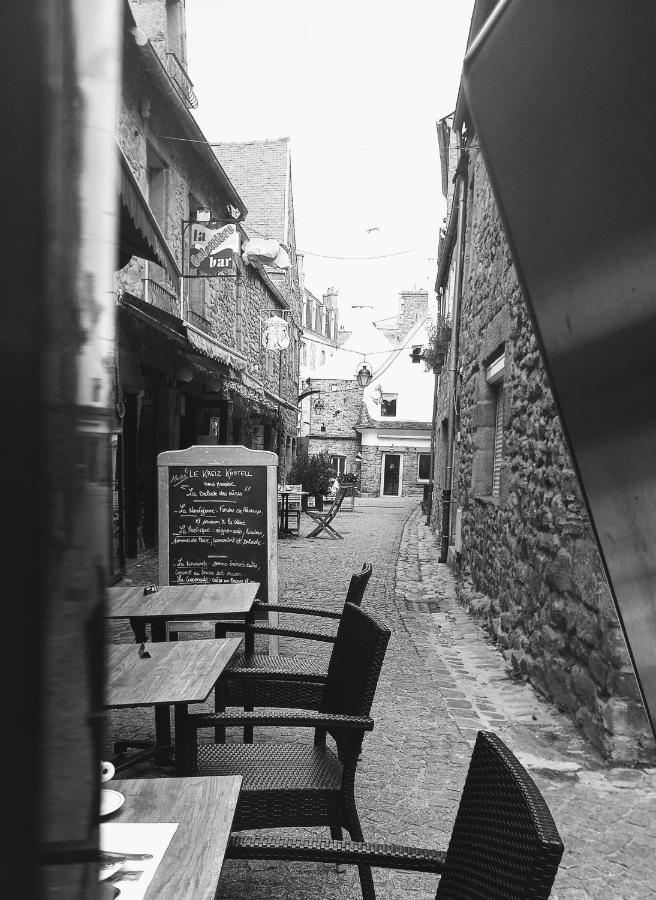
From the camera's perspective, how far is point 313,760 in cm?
245

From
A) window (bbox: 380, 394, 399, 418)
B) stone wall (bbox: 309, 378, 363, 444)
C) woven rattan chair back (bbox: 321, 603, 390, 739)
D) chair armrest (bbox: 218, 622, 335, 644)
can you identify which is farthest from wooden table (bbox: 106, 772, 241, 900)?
stone wall (bbox: 309, 378, 363, 444)

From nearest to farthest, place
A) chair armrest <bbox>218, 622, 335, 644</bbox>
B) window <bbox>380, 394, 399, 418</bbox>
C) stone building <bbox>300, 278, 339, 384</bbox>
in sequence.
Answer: chair armrest <bbox>218, 622, 335, 644</bbox>
window <bbox>380, 394, 399, 418</bbox>
stone building <bbox>300, 278, 339, 384</bbox>

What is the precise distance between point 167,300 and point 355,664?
25.4ft

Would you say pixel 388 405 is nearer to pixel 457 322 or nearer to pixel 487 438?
pixel 457 322

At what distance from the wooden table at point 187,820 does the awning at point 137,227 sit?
5.08 ft

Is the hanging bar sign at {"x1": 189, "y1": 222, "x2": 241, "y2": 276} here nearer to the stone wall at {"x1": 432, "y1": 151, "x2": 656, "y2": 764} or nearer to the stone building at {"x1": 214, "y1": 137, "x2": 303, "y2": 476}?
the stone wall at {"x1": 432, "y1": 151, "x2": 656, "y2": 764}

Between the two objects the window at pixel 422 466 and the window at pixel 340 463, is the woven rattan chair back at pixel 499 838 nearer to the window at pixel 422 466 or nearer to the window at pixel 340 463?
the window at pixel 422 466

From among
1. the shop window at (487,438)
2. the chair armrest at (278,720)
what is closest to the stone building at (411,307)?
the shop window at (487,438)

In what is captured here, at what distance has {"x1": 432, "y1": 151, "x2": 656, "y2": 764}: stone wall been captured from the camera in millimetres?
3225

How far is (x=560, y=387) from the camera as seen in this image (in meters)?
0.70

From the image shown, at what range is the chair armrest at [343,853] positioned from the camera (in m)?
1.59

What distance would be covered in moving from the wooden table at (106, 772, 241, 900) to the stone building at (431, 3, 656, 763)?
3.67ft

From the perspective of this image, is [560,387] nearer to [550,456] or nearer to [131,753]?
[131,753]

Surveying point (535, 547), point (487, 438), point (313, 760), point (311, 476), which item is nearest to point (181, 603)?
point (313, 760)
